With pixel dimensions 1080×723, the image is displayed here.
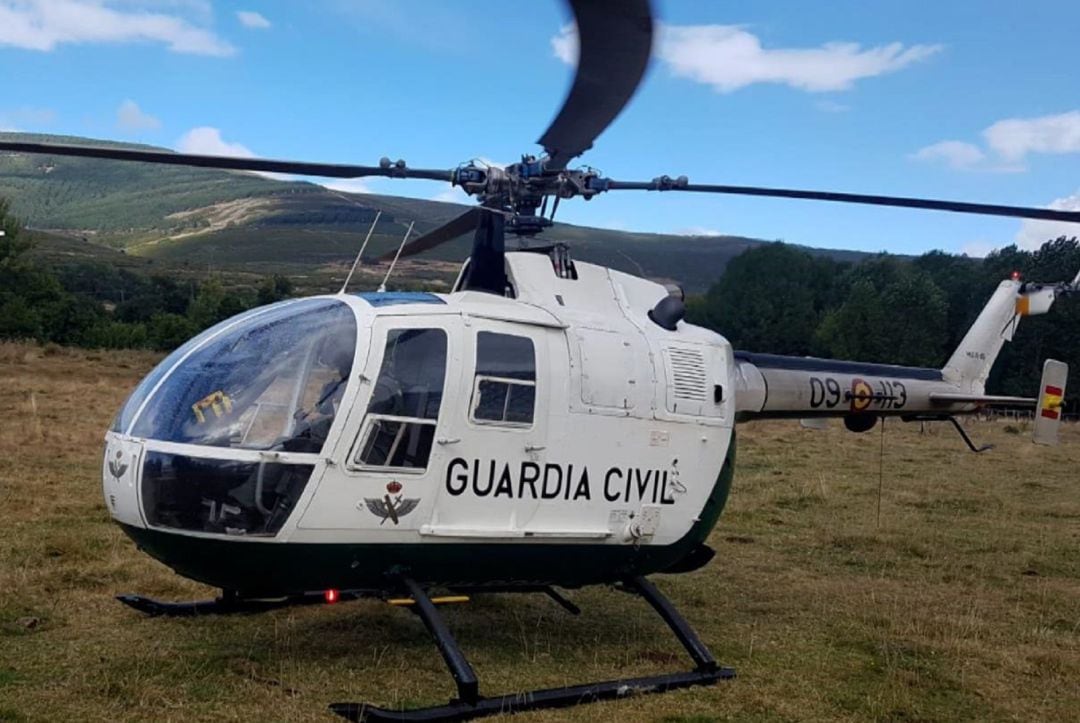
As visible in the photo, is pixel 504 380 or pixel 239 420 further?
pixel 504 380

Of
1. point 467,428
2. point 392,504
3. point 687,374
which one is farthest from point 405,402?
point 687,374

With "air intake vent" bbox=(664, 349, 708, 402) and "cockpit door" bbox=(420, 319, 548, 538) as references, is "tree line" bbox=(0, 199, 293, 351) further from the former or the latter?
"cockpit door" bbox=(420, 319, 548, 538)

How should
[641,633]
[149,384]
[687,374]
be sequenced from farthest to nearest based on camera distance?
1. [641,633]
2. [687,374]
3. [149,384]

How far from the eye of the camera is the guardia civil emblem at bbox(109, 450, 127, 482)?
6.16 m

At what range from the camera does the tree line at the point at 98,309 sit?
4616 cm

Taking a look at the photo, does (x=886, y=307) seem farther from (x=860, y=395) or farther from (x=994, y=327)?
(x=860, y=395)

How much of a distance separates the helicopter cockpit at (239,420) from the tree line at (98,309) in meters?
33.9

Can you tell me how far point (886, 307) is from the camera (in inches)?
2522

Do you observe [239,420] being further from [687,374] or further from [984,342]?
[984,342]

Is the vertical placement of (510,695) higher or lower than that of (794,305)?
lower

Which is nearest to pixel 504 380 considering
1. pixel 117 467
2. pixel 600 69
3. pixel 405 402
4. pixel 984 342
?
pixel 405 402

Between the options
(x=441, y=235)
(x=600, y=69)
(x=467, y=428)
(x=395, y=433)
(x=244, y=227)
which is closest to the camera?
(x=600, y=69)

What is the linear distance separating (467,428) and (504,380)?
47cm

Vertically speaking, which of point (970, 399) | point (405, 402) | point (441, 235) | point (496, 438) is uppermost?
point (441, 235)
